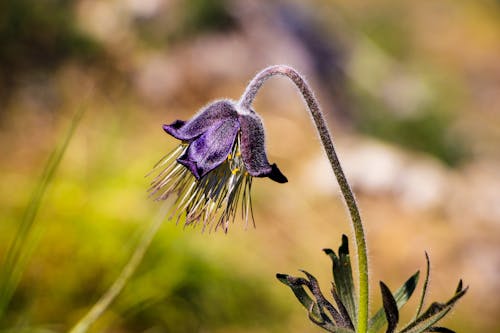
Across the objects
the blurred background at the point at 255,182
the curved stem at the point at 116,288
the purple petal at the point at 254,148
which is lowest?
the curved stem at the point at 116,288

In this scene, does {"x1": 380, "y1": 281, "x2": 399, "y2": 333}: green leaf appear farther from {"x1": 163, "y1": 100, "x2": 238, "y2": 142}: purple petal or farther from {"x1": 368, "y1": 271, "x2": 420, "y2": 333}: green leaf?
{"x1": 163, "y1": 100, "x2": 238, "y2": 142}: purple petal

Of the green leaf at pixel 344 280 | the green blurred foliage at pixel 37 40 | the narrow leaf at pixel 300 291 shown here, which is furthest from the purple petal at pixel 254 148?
the green blurred foliage at pixel 37 40

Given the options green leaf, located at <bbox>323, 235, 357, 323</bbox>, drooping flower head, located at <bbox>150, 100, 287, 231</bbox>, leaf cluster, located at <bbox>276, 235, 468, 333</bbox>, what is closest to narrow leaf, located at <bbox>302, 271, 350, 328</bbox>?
leaf cluster, located at <bbox>276, 235, 468, 333</bbox>

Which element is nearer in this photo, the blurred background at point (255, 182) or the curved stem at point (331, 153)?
the curved stem at point (331, 153)

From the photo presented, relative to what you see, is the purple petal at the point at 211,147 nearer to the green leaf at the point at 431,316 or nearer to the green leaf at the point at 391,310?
the green leaf at the point at 391,310

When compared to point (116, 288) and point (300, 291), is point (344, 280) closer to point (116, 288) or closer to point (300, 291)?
point (300, 291)

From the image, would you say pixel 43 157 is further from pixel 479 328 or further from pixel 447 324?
pixel 479 328
